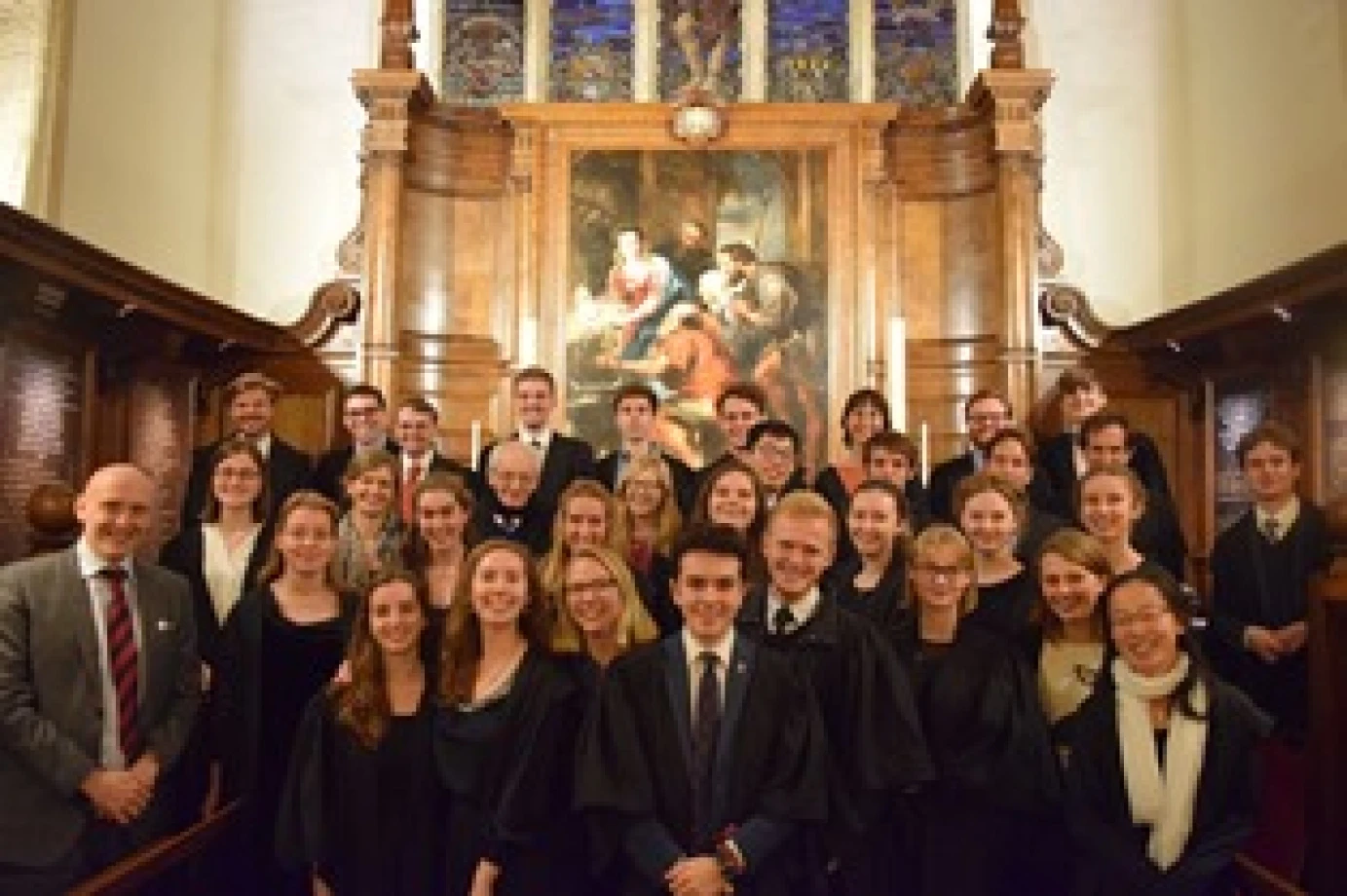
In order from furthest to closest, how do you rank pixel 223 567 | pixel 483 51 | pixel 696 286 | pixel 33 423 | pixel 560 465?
pixel 483 51
pixel 696 286
pixel 33 423
pixel 560 465
pixel 223 567

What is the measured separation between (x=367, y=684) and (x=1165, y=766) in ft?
7.02

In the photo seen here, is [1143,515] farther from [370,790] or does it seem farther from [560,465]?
[370,790]

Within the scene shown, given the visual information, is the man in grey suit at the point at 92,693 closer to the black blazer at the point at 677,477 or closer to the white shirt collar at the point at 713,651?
the white shirt collar at the point at 713,651

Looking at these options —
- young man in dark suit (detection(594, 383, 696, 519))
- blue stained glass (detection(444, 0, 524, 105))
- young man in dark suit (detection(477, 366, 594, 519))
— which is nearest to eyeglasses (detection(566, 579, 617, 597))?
young man in dark suit (detection(594, 383, 696, 519))

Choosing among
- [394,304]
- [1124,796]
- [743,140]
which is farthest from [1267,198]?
[1124,796]

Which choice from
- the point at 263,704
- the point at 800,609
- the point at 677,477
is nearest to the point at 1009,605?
the point at 800,609

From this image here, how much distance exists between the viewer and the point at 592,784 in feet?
10.9

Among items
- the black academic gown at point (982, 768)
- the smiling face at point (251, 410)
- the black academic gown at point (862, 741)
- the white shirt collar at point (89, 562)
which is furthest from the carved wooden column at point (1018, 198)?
the white shirt collar at point (89, 562)

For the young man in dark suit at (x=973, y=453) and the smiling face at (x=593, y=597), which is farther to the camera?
the young man in dark suit at (x=973, y=453)

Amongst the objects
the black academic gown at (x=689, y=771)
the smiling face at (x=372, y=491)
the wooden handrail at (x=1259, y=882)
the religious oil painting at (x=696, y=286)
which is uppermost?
the religious oil painting at (x=696, y=286)

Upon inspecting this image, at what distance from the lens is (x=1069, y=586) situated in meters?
3.71

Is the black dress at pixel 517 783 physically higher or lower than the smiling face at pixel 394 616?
lower

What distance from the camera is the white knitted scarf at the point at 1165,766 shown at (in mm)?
3316

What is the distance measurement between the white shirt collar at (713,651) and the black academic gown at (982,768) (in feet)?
1.96
